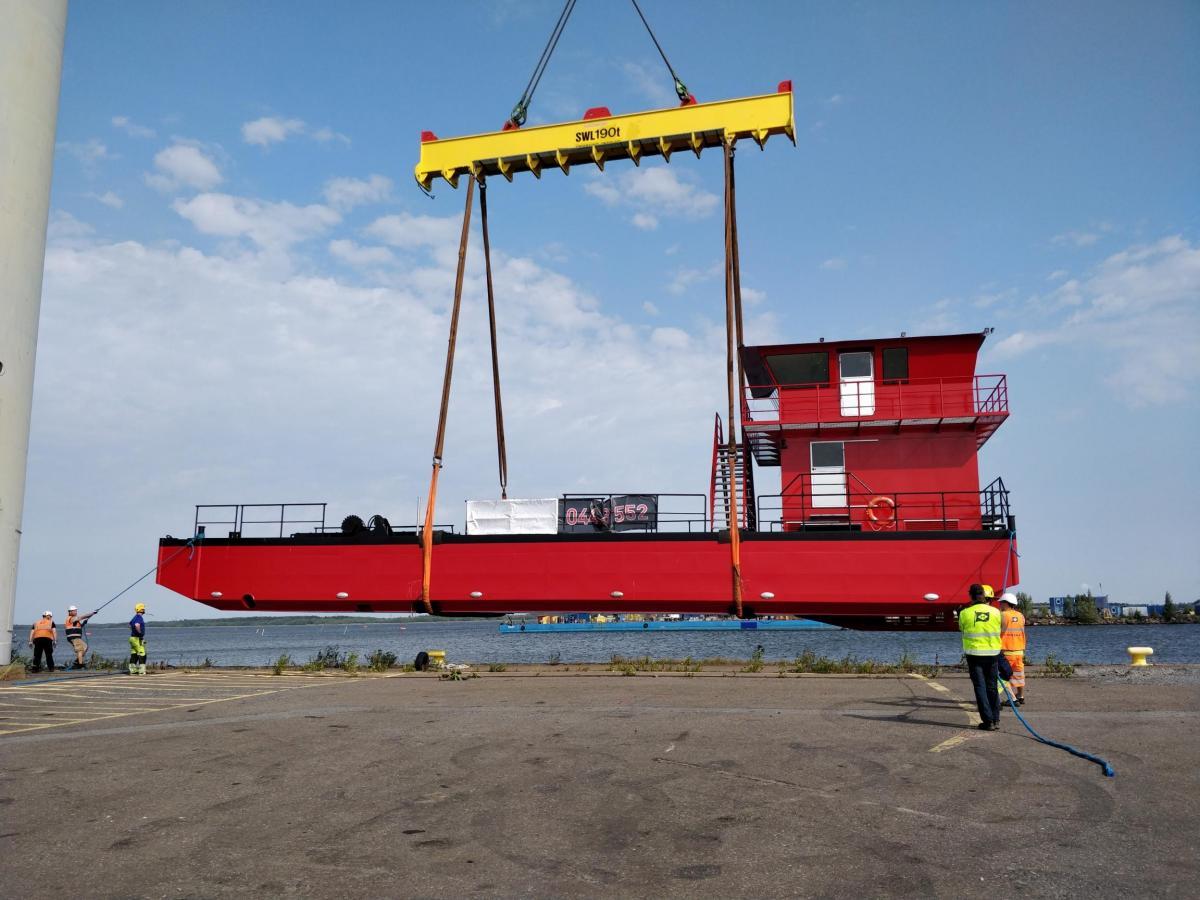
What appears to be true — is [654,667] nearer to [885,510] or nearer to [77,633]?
[885,510]

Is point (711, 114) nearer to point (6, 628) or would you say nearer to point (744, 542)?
point (744, 542)

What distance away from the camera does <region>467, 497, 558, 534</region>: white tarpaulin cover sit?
55.6 ft

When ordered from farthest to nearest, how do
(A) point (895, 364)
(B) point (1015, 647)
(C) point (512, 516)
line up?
(A) point (895, 364) < (C) point (512, 516) < (B) point (1015, 647)

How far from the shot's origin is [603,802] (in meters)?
6.84

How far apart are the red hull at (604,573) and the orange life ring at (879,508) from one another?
0.93m

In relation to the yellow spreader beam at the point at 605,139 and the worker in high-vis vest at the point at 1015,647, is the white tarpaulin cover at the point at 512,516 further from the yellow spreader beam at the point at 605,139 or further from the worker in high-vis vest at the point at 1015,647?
the worker in high-vis vest at the point at 1015,647

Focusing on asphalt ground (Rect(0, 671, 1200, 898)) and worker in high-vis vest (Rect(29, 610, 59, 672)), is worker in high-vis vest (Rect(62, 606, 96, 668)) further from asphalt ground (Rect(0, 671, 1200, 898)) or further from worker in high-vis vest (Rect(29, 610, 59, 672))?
asphalt ground (Rect(0, 671, 1200, 898))

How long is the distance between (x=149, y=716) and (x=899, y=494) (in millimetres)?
13717

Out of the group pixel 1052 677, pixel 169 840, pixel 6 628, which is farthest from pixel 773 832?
pixel 6 628

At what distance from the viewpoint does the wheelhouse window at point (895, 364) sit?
18156 millimetres

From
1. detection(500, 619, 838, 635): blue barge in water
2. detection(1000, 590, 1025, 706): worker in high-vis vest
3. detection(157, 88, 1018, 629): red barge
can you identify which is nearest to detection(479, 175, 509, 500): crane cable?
detection(157, 88, 1018, 629): red barge

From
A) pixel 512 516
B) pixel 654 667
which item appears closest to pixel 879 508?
pixel 654 667

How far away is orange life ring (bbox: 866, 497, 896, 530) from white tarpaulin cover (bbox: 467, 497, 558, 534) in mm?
6295

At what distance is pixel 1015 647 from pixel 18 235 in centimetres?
2170
